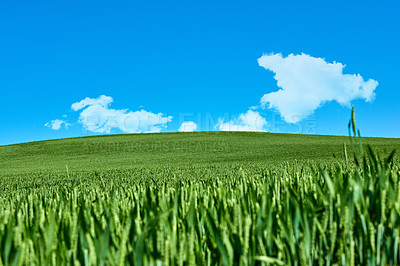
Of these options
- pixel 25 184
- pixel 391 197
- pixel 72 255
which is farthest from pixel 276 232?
pixel 25 184

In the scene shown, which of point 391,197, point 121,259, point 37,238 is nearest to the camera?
point 121,259

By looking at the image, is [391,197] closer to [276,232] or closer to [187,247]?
[276,232]

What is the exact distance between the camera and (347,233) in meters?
1.02

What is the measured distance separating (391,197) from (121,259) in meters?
0.94

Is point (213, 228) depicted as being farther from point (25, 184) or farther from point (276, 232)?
point (25, 184)

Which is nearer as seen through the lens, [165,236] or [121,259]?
[121,259]

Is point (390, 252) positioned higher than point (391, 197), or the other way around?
point (391, 197)

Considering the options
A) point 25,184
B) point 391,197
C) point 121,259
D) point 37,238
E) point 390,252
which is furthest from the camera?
point 25,184

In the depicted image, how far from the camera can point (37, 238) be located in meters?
1.05

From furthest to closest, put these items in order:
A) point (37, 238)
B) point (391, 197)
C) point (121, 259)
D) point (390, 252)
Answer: point (391, 197)
point (37, 238)
point (390, 252)
point (121, 259)

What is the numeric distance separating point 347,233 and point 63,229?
0.94 metres

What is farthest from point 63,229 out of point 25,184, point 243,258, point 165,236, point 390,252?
point 25,184

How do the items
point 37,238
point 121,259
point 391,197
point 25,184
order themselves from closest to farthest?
point 121,259 → point 37,238 → point 391,197 → point 25,184

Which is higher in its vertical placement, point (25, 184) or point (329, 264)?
point (25, 184)
